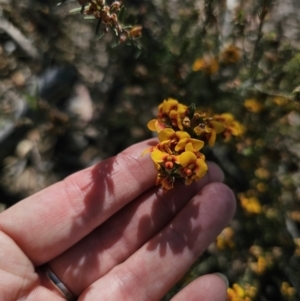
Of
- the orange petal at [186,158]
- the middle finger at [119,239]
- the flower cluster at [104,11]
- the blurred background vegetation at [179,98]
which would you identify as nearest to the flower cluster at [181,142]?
the orange petal at [186,158]

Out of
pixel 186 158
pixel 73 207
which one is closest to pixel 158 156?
pixel 186 158

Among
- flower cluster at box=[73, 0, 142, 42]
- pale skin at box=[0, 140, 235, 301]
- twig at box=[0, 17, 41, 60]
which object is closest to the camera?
flower cluster at box=[73, 0, 142, 42]

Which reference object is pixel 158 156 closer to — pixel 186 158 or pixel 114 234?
pixel 186 158

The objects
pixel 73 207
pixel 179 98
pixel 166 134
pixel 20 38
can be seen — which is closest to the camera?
pixel 166 134

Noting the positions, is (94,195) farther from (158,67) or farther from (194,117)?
(158,67)

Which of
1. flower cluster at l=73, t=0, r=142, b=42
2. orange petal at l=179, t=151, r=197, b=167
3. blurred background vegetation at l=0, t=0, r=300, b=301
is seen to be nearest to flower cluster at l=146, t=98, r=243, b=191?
orange petal at l=179, t=151, r=197, b=167

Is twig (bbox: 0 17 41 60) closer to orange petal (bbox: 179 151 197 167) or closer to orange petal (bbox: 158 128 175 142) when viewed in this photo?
orange petal (bbox: 158 128 175 142)
